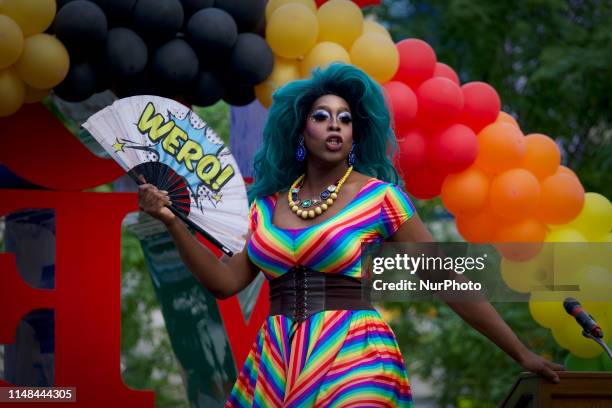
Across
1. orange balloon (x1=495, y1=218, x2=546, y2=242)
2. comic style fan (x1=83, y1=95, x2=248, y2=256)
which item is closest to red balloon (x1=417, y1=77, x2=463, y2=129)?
orange balloon (x1=495, y1=218, x2=546, y2=242)

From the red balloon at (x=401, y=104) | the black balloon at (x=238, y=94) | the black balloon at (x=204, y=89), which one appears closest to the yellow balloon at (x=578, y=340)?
the red balloon at (x=401, y=104)

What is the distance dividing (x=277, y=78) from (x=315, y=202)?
7.04ft

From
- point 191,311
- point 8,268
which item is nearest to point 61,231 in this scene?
point 8,268

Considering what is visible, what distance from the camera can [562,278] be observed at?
706cm

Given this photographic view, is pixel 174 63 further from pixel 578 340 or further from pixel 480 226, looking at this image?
pixel 578 340

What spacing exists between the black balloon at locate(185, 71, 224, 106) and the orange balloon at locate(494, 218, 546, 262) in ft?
5.63

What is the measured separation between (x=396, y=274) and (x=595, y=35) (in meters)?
5.41

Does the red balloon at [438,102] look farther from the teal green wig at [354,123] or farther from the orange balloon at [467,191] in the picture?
the teal green wig at [354,123]

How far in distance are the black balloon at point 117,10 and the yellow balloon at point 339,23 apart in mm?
1077

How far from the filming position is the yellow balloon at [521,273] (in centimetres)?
690

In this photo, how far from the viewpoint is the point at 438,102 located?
21.8ft

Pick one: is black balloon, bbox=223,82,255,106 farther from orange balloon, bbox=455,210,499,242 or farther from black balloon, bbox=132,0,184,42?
orange balloon, bbox=455,210,499,242

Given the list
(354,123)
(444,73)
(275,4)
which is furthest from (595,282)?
(354,123)

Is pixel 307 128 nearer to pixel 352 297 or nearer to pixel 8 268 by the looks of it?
pixel 352 297
